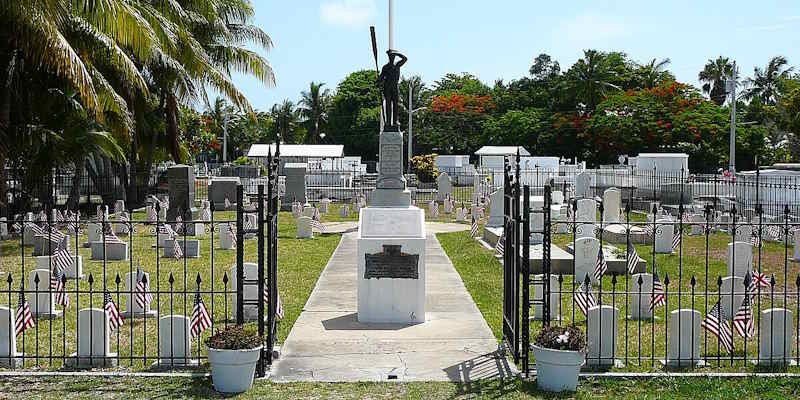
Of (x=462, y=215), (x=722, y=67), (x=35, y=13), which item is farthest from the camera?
(x=722, y=67)

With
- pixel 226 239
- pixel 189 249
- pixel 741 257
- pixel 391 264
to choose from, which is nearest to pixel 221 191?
pixel 226 239

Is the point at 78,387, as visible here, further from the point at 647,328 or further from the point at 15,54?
the point at 15,54

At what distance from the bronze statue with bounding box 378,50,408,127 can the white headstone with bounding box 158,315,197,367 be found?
715 centimetres

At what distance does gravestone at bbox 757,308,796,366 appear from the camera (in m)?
8.99

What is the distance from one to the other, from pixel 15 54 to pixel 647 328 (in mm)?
17998

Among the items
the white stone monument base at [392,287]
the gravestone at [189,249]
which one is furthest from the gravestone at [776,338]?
the gravestone at [189,249]

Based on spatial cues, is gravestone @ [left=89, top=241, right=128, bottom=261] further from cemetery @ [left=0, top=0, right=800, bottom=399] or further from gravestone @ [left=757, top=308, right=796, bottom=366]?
gravestone @ [left=757, top=308, right=796, bottom=366]

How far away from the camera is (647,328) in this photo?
37.6 feet

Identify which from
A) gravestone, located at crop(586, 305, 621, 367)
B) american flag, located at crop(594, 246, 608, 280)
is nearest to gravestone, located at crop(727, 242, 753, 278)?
american flag, located at crop(594, 246, 608, 280)

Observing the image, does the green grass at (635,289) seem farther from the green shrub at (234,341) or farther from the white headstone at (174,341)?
the white headstone at (174,341)

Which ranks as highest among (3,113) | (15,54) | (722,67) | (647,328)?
(722,67)

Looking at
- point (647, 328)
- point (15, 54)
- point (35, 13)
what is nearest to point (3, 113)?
point (15, 54)

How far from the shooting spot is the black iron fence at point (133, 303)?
890 centimetres

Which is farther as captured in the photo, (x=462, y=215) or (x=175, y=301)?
(x=462, y=215)
